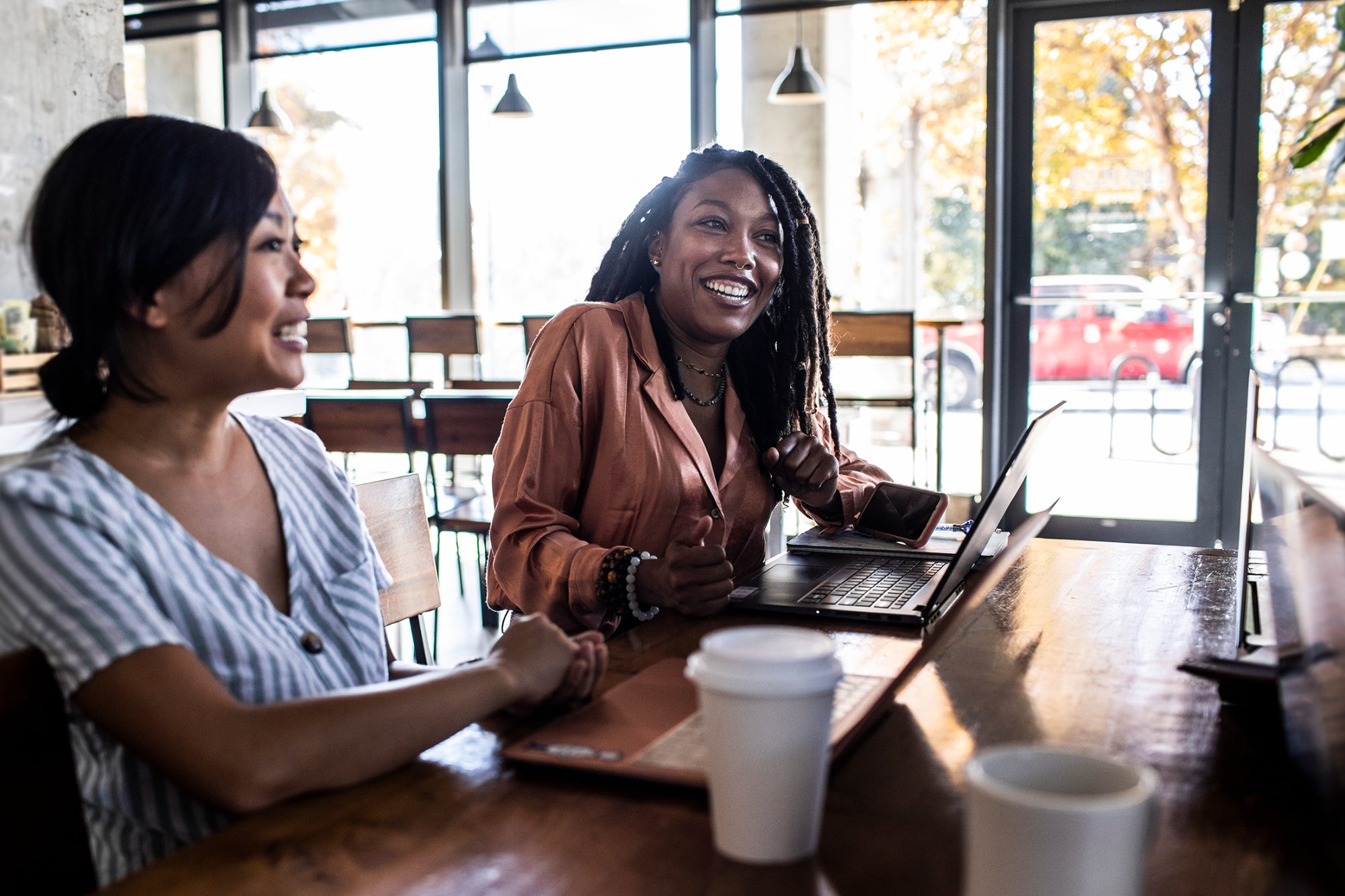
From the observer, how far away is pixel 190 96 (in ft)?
23.4

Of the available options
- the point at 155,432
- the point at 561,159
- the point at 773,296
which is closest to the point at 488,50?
the point at 561,159

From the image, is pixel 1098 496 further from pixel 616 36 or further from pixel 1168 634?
pixel 1168 634

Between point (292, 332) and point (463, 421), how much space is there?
2189 millimetres

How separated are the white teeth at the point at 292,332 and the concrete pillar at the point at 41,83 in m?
2.75

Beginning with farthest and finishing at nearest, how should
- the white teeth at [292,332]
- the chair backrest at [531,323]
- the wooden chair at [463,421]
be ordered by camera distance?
the chair backrest at [531,323], the wooden chair at [463,421], the white teeth at [292,332]

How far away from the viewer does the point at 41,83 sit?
356cm

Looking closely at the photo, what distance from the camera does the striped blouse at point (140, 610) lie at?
86cm

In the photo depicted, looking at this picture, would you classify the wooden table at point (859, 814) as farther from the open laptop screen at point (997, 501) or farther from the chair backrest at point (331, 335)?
the chair backrest at point (331, 335)

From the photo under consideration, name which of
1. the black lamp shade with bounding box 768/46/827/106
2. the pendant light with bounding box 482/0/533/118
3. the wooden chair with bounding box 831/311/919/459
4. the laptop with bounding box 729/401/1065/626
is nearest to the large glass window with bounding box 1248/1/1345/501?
the wooden chair with bounding box 831/311/919/459

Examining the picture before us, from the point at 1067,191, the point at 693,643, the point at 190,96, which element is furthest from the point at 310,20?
the point at 693,643

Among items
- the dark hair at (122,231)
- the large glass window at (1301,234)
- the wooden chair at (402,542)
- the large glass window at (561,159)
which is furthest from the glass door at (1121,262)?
the dark hair at (122,231)

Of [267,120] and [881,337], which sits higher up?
[267,120]

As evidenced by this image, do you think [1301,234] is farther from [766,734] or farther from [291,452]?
[766,734]

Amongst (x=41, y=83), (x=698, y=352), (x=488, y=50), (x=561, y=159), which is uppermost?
(x=488, y=50)
